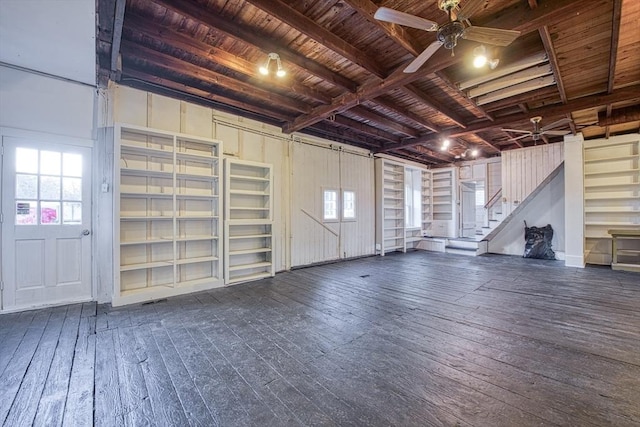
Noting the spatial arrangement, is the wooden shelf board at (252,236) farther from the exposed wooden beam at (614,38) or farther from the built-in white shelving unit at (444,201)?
the built-in white shelving unit at (444,201)

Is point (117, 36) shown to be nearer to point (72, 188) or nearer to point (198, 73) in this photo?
point (198, 73)

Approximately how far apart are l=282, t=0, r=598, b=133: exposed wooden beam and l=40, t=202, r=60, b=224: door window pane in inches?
160

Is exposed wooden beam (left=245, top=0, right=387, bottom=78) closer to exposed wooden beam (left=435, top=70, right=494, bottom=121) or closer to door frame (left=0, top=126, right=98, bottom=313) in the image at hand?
exposed wooden beam (left=435, top=70, right=494, bottom=121)

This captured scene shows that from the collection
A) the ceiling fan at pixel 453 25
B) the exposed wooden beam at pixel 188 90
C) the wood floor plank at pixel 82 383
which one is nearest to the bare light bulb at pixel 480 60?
the ceiling fan at pixel 453 25

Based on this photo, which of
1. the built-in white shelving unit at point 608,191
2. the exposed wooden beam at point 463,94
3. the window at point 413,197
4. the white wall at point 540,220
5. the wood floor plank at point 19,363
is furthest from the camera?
the window at point 413,197

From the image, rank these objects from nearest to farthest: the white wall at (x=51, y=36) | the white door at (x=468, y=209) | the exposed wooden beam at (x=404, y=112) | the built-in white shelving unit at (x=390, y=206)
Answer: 1. the white wall at (x=51, y=36)
2. the exposed wooden beam at (x=404, y=112)
3. the built-in white shelving unit at (x=390, y=206)
4. the white door at (x=468, y=209)

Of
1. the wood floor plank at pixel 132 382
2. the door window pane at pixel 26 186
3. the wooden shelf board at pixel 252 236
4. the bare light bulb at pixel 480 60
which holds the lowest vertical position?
the wood floor plank at pixel 132 382

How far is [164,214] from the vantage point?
4.13 m

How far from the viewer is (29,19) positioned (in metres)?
2.41

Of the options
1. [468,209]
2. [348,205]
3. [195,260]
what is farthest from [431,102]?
[468,209]

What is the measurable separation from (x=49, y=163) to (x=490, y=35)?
5.30 m

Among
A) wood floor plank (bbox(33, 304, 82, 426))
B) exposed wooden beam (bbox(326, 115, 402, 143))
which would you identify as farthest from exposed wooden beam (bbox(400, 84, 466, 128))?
wood floor plank (bbox(33, 304, 82, 426))

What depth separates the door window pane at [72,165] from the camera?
3.61m

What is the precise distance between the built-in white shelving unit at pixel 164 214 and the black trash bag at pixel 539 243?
310 inches
